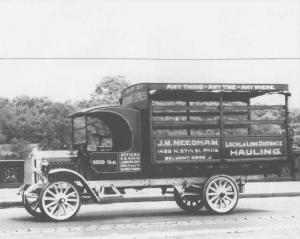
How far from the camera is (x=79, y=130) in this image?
11.4 metres

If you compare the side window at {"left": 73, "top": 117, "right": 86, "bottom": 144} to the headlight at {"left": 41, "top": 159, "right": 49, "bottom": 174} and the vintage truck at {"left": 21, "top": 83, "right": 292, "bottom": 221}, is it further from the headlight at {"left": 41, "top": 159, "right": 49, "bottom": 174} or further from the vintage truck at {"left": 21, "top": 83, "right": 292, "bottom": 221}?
the headlight at {"left": 41, "top": 159, "right": 49, "bottom": 174}

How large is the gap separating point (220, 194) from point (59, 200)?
325 cm

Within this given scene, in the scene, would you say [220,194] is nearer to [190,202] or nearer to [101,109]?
[190,202]

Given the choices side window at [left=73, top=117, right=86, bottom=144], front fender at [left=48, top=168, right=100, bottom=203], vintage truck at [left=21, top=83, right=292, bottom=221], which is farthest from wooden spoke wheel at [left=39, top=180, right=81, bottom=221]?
side window at [left=73, top=117, right=86, bottom=144]

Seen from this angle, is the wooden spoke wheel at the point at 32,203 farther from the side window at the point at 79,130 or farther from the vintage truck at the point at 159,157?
the side window at the point at 79,130

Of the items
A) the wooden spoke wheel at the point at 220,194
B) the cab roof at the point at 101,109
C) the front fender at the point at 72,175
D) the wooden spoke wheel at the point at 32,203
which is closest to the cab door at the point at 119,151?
the cab roof at the point at 101,109

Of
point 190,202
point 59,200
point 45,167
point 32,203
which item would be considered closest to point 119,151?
point 45,167

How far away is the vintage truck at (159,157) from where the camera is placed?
10.6 m

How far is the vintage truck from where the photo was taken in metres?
10.6

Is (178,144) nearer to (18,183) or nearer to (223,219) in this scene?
(223,219)

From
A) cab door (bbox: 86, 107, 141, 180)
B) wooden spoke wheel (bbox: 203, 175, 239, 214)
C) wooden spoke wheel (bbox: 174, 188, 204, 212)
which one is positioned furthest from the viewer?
wooden spoke wheel (bbox: 174, 188, 204, 212)

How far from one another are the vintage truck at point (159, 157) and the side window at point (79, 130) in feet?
0.07

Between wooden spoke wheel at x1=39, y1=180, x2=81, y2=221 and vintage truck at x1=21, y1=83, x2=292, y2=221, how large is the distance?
0.02 metres

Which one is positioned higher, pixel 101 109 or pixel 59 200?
pixel 101 109
